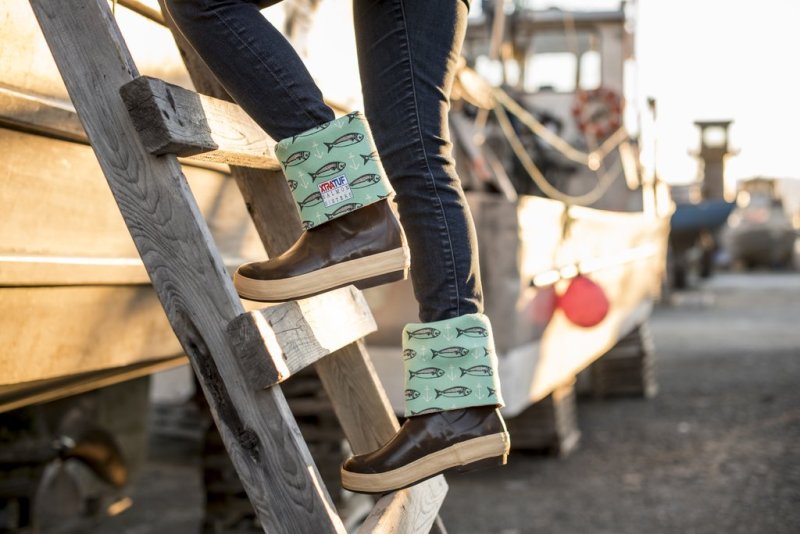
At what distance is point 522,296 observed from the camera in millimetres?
3748

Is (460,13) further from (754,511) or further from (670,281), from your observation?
(670,281)

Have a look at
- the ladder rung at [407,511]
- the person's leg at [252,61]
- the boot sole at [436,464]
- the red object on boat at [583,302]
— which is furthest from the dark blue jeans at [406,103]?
the red object on boat at [583,302]

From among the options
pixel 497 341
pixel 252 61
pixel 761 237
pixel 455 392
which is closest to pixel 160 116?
pixel 252 61

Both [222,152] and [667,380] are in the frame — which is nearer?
[222,152]

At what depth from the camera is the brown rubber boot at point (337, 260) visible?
4.85 feet

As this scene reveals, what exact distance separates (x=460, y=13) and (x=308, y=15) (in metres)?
1.12

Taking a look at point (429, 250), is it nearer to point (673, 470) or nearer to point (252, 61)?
point (252, 61)

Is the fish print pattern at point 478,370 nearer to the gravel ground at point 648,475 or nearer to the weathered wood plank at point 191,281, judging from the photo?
the weathered wood plank at point 191,281

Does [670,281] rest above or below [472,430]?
below

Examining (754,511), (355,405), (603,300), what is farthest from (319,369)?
(603,300)

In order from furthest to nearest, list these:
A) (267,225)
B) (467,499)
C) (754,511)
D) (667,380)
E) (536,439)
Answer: (667,380)
(536,439)
(467,499)
(754,511)
(267,225)

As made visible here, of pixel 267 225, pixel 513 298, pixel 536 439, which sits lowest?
pixel 536 439

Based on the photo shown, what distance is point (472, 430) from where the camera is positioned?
1.57 meters

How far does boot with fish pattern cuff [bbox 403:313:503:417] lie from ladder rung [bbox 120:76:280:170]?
44 cm
